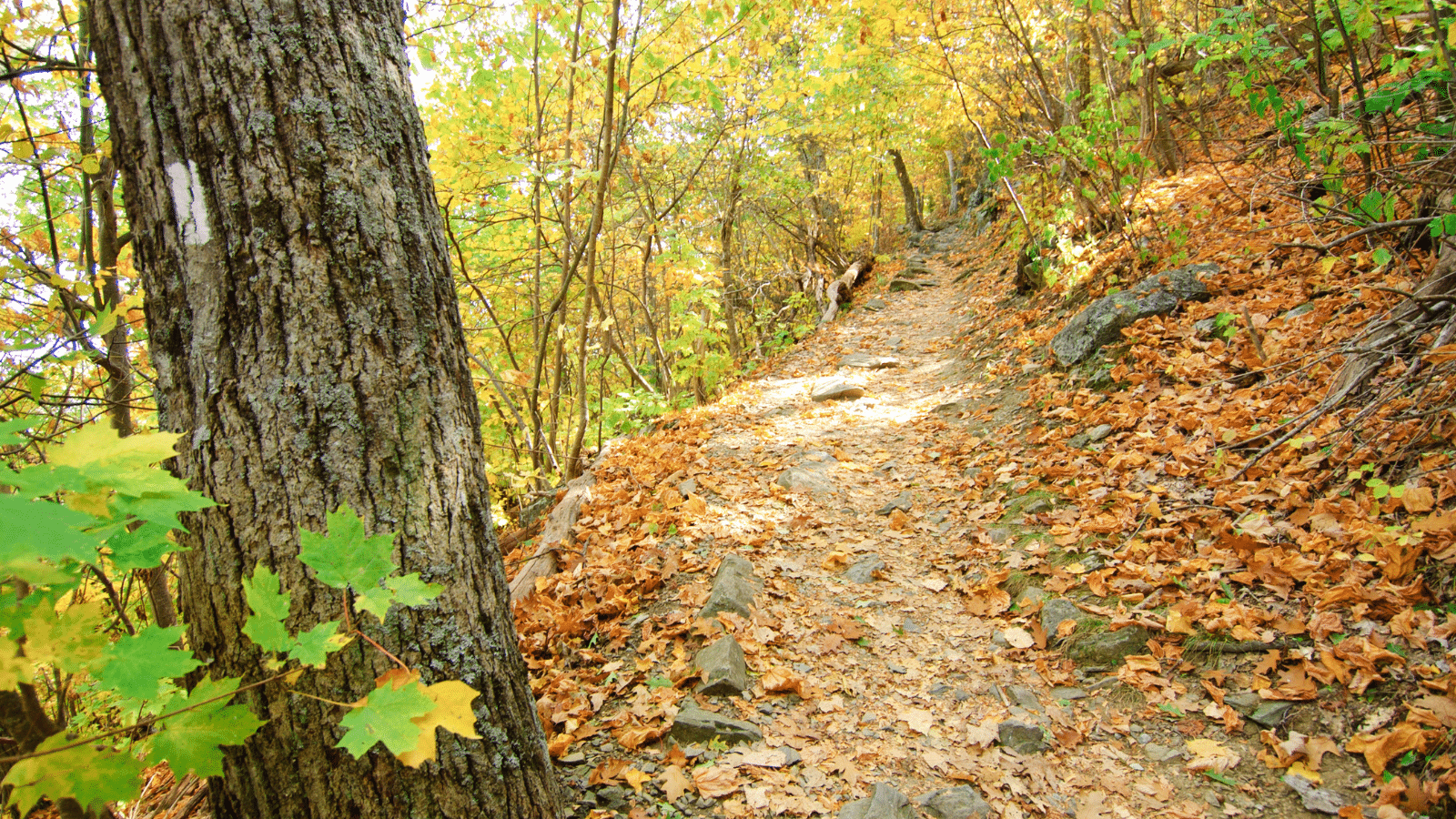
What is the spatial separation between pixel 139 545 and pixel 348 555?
12.9 inches

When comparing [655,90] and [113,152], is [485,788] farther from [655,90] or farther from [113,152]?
[655,90]

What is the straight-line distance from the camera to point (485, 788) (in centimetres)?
152

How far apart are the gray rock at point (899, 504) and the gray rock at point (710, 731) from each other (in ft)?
7.68

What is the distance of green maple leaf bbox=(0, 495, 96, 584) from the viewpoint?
626 mm

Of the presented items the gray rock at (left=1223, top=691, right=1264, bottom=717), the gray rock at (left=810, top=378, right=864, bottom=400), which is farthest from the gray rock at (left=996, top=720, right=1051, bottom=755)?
the gray rock at (left=810, top=378, right=864, bottom=400)

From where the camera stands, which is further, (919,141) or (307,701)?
(919,141)

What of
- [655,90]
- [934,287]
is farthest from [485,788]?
[934,287]

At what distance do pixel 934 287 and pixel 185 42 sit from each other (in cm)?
1350

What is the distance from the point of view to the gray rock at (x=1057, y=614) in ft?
9.58

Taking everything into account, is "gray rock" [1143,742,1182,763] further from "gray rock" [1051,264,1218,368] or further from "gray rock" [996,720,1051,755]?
"gray rock" [1051,264,1218,368]

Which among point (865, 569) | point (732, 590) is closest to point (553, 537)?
point (732, 590)

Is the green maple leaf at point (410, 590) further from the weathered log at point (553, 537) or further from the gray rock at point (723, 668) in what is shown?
the weathered log at point (553, 537)

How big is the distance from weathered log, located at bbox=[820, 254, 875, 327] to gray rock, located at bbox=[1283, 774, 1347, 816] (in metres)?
11.3

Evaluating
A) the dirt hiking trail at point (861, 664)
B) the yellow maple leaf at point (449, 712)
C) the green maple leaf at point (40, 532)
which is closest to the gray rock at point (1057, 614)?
the dirt hiking trail at point (861, 664)
